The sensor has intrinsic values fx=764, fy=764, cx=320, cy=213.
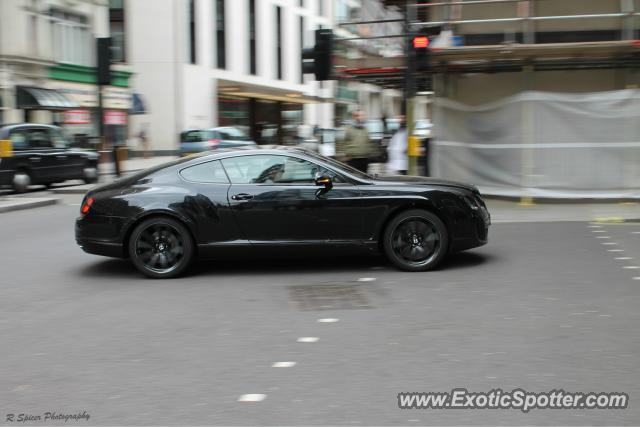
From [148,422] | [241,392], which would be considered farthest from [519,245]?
[148,422]

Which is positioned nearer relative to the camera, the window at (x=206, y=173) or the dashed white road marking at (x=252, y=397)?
the dashed white road marking at (x=252, y=397)

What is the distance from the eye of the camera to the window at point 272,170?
8.36 meters

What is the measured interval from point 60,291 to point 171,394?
3628 millimetres

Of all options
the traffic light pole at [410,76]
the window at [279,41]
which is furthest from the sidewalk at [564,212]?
the window at [279,41]

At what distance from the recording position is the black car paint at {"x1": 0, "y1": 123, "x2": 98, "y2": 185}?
1850 cm

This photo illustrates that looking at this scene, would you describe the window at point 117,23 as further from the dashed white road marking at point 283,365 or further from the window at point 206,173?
the dashed white road marking at point 283,365

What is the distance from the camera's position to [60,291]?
25.5 ft

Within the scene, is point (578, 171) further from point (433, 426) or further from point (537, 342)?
point (433, 426)

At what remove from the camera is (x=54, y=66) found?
3209cm

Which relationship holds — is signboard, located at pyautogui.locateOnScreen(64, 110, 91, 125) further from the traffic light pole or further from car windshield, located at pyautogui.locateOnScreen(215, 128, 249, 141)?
the traffic light pole

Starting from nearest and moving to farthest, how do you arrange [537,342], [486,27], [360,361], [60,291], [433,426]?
[433,426] < [360,361] < [537,342] < [60,291] < [486,27]

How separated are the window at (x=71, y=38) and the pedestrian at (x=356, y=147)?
22.5 m

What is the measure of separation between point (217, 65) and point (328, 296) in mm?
42083

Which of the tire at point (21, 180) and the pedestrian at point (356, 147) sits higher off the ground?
the pedestrian at point (356, 147)
